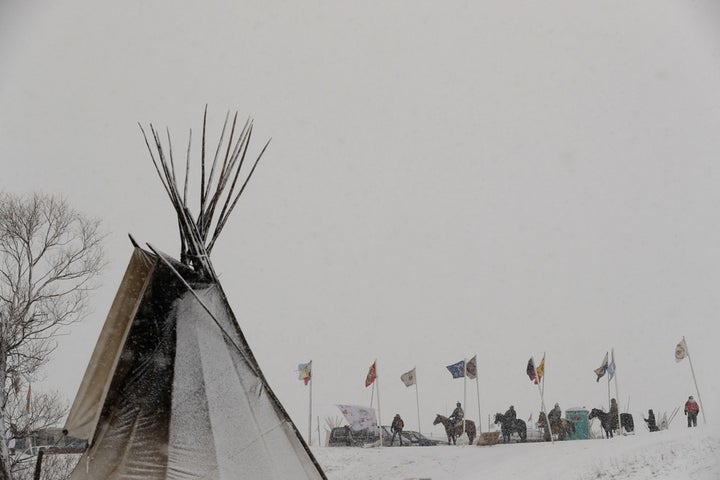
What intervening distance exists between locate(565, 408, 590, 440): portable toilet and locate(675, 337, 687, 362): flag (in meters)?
2.56

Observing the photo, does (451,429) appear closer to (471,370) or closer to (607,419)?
(471,370)

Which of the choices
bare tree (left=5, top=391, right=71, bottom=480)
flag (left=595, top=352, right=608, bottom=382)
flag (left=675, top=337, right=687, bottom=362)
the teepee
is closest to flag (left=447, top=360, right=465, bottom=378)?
flag (left=595, top=352, right=608, bottom=382)

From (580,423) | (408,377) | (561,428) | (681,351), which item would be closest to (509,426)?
(561,428)

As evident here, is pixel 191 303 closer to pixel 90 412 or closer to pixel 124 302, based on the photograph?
pixel 124 302

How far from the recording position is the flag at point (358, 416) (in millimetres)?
17734

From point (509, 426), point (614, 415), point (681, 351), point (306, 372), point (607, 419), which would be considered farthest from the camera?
point (306, 372)

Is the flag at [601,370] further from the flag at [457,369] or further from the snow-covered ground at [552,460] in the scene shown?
the flag at [457,369]

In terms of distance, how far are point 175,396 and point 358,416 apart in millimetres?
12937

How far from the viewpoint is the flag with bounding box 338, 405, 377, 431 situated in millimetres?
17734

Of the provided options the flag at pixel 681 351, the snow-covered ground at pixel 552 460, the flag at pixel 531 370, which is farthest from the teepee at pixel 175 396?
the flag at pixel 681 351

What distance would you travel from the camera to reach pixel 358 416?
1812 centimetres

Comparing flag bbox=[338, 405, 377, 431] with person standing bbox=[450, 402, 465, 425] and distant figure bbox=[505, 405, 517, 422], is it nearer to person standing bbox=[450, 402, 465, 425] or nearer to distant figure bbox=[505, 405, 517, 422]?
person standing bbox=[450, 402, 465, 425]

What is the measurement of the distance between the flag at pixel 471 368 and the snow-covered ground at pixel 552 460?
1.93 meters

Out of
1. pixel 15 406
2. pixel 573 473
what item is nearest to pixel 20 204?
pixel 15 406
